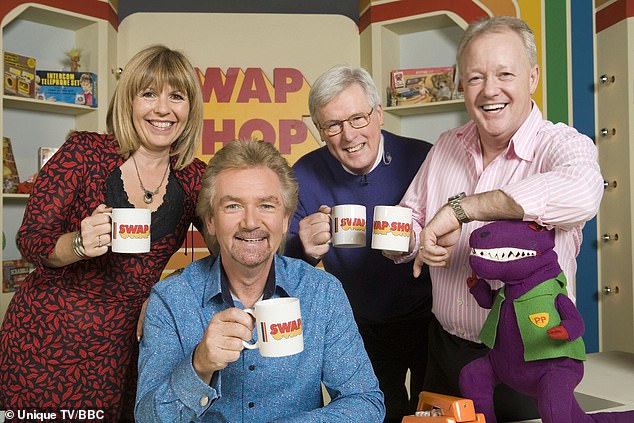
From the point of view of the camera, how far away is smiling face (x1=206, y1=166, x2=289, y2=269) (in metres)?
1.52

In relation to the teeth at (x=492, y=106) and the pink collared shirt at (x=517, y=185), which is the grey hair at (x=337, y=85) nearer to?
the pink collared shirt at (x=517, y=185)

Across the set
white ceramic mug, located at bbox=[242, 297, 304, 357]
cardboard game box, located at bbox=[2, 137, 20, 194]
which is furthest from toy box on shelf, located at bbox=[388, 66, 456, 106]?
white ceramic mug, located at bbox=[242, 297, 304, 357]

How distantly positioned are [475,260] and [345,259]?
2.85 ft

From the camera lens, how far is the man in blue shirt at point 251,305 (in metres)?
1.48

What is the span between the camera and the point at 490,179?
1706 mm

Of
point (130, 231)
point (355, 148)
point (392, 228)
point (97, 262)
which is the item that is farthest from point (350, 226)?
point (97, 262)

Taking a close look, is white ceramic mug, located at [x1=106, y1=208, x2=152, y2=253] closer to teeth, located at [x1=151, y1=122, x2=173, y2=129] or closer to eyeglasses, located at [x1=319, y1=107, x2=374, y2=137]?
teeth, located at [x1=151, y1=122, x2=173, y2=129]

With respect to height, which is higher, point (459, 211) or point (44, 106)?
point (44, 106)

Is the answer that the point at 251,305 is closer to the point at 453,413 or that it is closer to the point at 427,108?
the point at 453,413

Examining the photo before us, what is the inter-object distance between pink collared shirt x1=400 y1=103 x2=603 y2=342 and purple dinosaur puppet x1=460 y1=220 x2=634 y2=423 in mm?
78

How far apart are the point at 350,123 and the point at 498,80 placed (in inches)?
22.5

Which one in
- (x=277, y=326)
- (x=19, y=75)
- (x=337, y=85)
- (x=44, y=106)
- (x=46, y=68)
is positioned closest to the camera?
(x=277, y=326)

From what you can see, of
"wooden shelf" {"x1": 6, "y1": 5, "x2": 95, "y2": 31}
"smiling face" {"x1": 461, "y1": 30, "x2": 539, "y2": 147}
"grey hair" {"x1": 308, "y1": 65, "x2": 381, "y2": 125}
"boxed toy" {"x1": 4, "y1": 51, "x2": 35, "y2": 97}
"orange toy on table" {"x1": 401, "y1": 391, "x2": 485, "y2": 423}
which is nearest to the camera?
"orange toy on table" {"x1": 401, "y1": 391, "x2": 485, "y2": 423}

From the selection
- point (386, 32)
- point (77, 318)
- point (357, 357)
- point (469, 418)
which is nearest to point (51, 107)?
point (386, 32)
